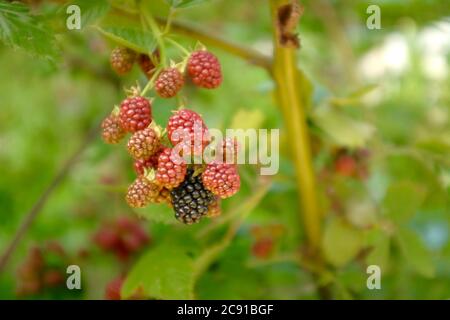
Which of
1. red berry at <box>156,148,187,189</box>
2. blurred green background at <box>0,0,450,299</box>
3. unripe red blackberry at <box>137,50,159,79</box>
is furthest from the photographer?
blurred green background at <box>0,0,450,299</box>

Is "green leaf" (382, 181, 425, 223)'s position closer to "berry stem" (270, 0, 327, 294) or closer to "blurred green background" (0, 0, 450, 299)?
"blurred green background" (0, 0, 450, 299)

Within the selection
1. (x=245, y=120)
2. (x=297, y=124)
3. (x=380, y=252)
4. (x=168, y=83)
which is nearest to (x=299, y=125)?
(x=297, y=124)

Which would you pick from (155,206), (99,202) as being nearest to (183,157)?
(155,206)

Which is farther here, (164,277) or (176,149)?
(164,277)

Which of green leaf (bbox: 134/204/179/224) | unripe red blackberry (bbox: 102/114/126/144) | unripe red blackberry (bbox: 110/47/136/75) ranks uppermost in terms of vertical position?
unripe red blackberry (bbox: 110/47/136/75)

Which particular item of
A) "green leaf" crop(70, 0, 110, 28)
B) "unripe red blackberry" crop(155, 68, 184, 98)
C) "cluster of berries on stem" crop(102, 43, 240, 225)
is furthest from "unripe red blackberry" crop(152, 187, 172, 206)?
"green leaf" crop(70, 0, 110, 28)

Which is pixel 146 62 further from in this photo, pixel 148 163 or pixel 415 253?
pixel 415 253
